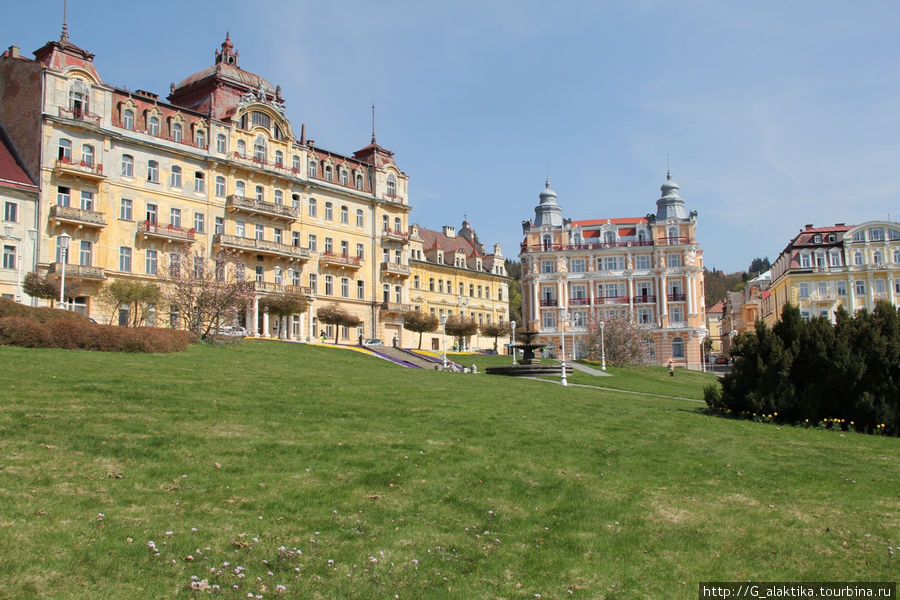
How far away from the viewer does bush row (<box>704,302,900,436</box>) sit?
20203 mm

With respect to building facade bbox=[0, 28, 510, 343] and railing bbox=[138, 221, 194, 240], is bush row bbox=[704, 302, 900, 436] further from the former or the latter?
railing bbox=[138, 221, 194, 240]

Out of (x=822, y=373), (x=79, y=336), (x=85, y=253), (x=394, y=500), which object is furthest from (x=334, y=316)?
(x=394, y=500)

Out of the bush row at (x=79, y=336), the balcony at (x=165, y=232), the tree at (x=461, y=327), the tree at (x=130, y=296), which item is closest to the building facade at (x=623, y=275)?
the tree at (x=461, y=327)

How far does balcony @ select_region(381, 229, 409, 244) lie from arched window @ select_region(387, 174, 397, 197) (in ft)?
12.5

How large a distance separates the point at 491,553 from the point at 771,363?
52.0 ft

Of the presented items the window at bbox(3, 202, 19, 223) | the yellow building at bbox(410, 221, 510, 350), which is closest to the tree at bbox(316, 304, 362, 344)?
the yellow building at bbox(410, 221, 510, 350)

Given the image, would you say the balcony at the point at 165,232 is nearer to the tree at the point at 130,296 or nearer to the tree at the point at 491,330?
the tree at the point at 130,296

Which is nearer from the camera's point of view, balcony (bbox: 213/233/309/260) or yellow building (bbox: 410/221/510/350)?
balcony (bbox: 213/233/309/260)

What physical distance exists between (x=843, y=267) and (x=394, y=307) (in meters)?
51.6

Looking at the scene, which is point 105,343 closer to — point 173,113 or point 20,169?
point 20,169

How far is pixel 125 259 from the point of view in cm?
5128

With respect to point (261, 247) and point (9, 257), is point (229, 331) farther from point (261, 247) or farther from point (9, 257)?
point (261, 247)

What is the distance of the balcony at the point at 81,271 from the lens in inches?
1815

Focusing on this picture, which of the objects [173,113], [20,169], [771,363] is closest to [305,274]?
[173,113]
